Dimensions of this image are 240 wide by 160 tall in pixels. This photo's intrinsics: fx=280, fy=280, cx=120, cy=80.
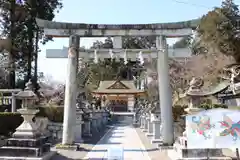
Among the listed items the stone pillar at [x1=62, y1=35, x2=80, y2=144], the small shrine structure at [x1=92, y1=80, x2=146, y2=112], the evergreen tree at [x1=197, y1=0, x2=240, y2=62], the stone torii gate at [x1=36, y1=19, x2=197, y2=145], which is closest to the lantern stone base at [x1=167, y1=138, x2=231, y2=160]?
the stone torii gate at [x1=36, y1=19, x2=197, y2=145]

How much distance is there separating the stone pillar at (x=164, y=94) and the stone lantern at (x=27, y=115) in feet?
16.7

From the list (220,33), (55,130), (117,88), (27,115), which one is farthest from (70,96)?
(117,88)

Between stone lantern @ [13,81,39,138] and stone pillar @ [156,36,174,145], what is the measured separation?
16.7 feet

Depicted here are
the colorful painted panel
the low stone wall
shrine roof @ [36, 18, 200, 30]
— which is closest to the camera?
the colorful painted panel

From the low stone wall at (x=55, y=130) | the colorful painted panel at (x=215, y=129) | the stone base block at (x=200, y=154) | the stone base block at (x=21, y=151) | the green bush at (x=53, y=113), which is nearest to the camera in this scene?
the colorful painted panel at (x=215, y=129)

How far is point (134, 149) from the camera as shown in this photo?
12.0 meters

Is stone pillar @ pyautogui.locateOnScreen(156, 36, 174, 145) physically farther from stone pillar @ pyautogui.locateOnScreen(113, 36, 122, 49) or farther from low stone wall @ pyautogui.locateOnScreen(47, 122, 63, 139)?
low stone wall @ pyautogui.locateOnScreen(47, 122, 63, 139)

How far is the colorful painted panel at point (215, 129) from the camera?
268 inches

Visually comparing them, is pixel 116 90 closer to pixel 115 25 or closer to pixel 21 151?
pixel 115 25

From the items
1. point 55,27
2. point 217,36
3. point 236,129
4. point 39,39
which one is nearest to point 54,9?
point 39,39

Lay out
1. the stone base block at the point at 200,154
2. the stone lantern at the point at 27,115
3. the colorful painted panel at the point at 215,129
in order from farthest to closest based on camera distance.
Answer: the stone lantern at the point at 27,115, the stone base block at the point at 200,154, the colorful painted panel at the point at 215,129

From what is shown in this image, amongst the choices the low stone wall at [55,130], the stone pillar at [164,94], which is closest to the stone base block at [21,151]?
the stone pillar at [164,94]

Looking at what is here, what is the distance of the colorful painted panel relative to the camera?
6.80 m

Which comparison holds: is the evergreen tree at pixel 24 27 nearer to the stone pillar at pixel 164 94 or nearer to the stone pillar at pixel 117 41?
the stone pillar at pixel 117 41
